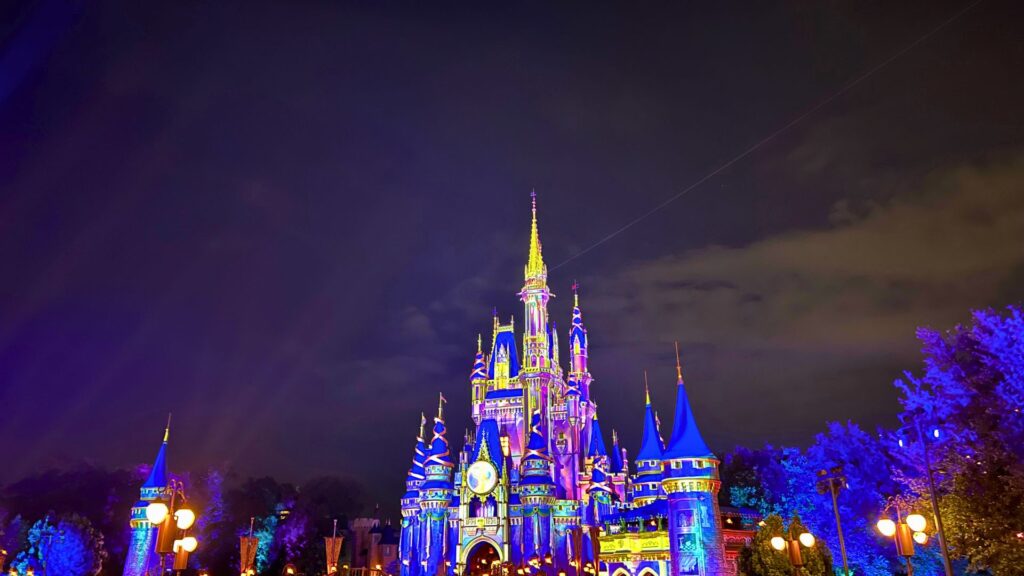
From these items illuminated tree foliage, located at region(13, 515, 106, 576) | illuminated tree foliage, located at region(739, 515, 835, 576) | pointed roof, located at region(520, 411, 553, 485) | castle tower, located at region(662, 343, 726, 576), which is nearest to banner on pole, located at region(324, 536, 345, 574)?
pointed roof, located at region(520, 411, 553, 485)

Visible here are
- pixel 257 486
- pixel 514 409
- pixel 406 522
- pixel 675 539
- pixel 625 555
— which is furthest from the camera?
pixel 257 486

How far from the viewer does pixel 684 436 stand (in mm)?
46438

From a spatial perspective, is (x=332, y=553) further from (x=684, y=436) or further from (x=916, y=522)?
(x=916, y=522)

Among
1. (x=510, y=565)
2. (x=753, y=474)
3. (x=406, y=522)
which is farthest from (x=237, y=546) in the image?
(x=753, y=474)

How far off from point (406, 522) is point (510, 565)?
1179cm

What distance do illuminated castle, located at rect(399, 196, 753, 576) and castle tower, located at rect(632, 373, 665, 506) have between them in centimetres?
10

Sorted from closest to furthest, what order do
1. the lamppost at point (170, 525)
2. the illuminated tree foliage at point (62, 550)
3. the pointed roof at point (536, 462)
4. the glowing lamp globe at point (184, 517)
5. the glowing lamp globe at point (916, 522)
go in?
the lamppost at point (170, 525) < the glowing lamp globe at point (184, 517) < the glowing lamp globe at point (916, 522) < the illuminated tree foliage at point (62, 550) < the pointed roof at point (536, 462)

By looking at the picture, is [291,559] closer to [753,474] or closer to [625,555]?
[625,555]

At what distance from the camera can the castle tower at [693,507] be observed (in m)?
42.5

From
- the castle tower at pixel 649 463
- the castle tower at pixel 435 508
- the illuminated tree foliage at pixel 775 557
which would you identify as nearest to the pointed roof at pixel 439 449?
the castle tower at pixel 435 508

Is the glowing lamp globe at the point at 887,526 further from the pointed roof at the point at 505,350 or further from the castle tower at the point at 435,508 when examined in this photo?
the pointed roof at the point at 505,350

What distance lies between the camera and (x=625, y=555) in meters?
50.9

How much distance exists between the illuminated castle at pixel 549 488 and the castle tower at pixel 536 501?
91 mm

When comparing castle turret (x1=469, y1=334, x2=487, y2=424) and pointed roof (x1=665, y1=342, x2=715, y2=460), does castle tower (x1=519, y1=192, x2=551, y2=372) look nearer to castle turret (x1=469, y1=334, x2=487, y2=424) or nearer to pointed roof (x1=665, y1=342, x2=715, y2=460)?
castle turret (x1=469, y1=334, x2=487, y2=424)
